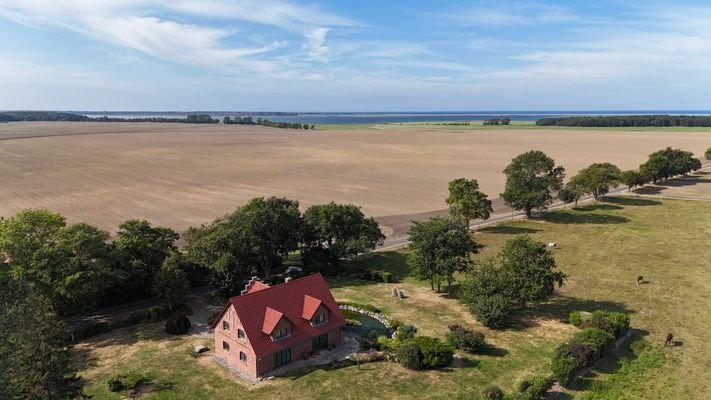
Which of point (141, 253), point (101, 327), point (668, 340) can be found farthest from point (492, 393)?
point (141, 253)

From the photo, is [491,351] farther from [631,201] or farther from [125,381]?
[631,201]

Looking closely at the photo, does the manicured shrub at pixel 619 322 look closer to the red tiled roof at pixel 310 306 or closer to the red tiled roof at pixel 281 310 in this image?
the red tiled roof at pixel 281 310

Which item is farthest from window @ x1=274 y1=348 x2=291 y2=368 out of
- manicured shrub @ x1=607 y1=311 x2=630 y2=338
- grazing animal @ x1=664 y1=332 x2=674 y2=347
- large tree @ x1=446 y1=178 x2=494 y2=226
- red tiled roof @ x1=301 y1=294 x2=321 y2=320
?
large tree @ x1=446 y1=178 x2=494 y2=226

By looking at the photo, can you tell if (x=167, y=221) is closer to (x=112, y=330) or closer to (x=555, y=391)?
(x=112, y=330)

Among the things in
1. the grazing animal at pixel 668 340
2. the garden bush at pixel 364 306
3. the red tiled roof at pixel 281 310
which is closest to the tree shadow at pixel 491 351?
the garden bush at pixel 364 306

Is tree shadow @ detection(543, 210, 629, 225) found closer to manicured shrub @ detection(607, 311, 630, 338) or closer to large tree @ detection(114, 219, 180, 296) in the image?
manicured shrub @ detection(607, 311, 630, 338)
